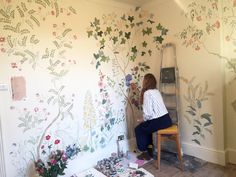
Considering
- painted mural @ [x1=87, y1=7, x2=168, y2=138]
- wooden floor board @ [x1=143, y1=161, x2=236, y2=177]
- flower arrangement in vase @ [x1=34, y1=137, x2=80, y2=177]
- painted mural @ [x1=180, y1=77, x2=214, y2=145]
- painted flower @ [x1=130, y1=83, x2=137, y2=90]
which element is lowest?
wooden floor board @ [x1=143, y1=161, x2=236, y2=177]

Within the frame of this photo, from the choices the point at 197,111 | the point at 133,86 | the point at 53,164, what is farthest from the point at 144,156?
the point at 53,164

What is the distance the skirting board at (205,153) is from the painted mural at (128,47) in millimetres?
880

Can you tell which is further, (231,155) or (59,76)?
(231,155)

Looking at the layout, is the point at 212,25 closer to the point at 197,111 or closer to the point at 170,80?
the point at 170,80

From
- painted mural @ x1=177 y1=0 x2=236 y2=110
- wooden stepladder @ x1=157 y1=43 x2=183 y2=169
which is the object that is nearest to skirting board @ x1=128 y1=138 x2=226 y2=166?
wooden stepladder @ x1=157 y1=43 x2=183 y2=169

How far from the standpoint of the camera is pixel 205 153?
2.75 meters

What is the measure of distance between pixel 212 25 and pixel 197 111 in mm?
1143

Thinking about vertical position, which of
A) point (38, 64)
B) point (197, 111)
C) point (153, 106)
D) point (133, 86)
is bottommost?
point (197, 111)

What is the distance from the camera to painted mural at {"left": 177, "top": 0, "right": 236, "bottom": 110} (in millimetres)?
2496

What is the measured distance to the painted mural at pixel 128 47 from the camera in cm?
288

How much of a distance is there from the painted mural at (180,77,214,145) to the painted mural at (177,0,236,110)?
35 centimetres

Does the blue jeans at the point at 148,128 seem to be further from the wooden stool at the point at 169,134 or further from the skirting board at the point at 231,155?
the skirting board at the point at 231,155

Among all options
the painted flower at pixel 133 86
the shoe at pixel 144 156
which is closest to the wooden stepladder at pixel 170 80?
the shoe at pixel 144 156

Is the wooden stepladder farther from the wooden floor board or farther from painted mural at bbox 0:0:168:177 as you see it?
the wooden floor board
